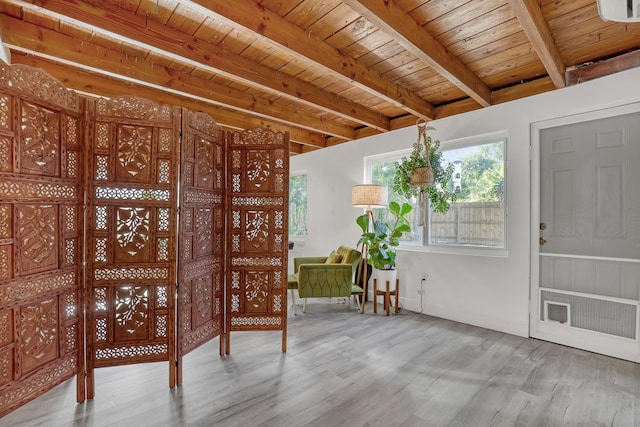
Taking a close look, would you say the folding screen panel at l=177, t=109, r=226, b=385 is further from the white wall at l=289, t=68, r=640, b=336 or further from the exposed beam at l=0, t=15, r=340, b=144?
the white wall at l=289, t=68, r=640, b=336

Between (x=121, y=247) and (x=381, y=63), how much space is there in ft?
9.16

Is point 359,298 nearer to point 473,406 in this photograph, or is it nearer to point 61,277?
point 473,406

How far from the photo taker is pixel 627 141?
2748 millimetres

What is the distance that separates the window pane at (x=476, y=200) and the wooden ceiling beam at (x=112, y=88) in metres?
2.94

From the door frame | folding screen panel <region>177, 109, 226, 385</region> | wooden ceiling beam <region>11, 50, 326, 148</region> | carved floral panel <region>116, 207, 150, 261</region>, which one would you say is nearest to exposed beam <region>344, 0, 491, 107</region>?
the door frame

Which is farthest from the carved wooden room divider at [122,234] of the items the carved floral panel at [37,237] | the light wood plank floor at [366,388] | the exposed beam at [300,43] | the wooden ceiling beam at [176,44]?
the exposed beam at [300,43]

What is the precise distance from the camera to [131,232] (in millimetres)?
2207

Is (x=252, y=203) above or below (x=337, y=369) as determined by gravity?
above

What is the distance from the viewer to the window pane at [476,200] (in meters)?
3.54

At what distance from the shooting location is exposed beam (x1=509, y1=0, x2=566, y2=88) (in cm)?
195

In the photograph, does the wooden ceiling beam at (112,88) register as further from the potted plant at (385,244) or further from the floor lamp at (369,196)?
the potted plant at (385,244)

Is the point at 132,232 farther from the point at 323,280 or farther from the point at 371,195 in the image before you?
the point at 371,195

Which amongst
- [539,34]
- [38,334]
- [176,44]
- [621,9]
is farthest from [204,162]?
[539,34]

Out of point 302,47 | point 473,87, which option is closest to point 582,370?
point 473,87
